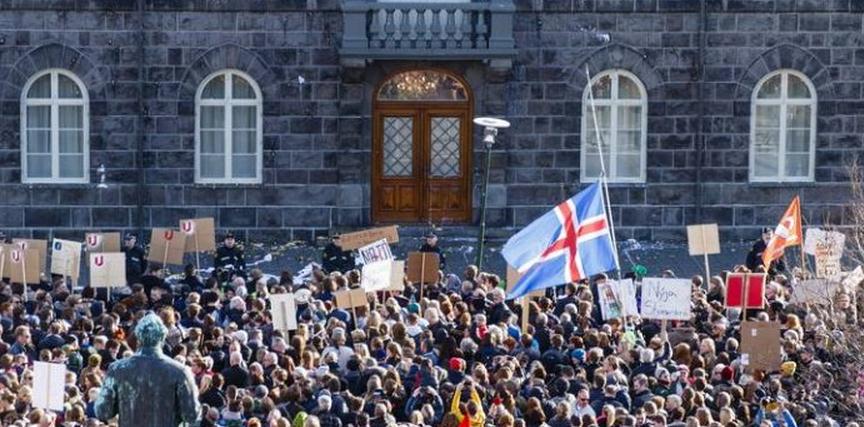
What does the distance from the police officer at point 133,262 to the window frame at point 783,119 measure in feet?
36.4

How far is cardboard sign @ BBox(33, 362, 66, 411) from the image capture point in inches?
816

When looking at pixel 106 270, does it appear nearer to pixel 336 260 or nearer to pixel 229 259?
pixel 229 259

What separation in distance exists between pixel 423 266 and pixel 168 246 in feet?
13.1

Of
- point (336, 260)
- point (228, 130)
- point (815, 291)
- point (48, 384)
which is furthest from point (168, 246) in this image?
point (48, 384)

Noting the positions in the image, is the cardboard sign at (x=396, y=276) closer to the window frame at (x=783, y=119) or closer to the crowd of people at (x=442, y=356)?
the crowd of people at (x=442, y=356)

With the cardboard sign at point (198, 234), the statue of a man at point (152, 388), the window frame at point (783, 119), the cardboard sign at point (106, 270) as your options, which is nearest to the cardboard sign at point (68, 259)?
the cardboard sign at point (106, 270)

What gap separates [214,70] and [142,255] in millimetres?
6237

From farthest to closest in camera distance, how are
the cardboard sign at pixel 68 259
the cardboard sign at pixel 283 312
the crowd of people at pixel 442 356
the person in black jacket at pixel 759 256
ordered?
the person in black jacket at pixel 759 256 < the cardboard sign at pixel 68 259 < the cardboard sign at pixel 283 312 < the crowd of people at pixel 442 356

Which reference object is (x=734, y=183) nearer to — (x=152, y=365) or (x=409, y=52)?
(x=409, y=52)

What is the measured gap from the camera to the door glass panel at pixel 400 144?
1475 inches

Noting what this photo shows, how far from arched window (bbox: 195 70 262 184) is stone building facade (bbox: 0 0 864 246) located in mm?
164

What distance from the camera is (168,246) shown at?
103 feet

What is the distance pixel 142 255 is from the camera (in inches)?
1241

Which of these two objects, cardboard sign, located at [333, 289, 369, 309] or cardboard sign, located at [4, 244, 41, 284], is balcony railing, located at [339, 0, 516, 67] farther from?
cardboard sign, located at [333, 289, 369, 309]
